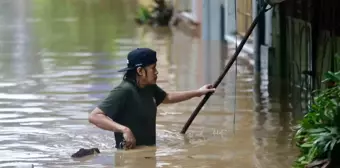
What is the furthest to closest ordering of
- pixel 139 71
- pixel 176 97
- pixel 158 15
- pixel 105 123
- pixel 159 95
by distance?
1. pixel 158 15
2. pixel 176 97
3. pixel 159 95
4. pixel 139 71
5. pixel 105 123

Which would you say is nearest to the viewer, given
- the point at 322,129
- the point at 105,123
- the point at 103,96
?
the point at 322,129

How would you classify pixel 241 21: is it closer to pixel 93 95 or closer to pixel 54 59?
pixel 54 59

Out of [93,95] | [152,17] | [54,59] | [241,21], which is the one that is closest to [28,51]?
[54,59]

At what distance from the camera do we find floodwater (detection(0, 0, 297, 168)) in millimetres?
9539

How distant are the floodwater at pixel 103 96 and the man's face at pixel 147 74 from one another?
709 mm

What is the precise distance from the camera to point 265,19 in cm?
1820

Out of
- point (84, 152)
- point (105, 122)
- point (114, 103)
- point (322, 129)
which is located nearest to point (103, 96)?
point (84, 152)

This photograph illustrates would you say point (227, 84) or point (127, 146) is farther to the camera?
point (227, 84)

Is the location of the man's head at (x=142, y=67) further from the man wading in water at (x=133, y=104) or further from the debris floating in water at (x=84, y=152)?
the debris floating in water at (x=84, y=152)

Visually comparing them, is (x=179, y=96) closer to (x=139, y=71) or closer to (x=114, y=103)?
(x=139, y=71)

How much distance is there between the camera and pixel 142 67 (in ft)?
29.1

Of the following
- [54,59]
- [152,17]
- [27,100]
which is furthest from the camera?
[152,17]

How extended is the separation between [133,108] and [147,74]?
35 cm

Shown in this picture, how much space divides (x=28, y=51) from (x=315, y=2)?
1085 centimetres
